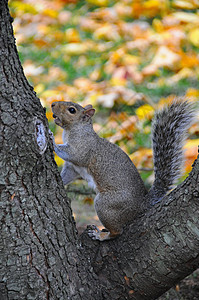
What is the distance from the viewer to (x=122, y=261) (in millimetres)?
1558

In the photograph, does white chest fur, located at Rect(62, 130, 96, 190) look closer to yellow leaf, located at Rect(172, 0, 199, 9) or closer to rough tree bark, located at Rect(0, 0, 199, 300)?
rough tree bark, located at Rect(0, 0, 199, 300)

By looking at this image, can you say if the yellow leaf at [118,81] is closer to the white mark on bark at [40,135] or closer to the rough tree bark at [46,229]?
the rough tree bark at [46,229]

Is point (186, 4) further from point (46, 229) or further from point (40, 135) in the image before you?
point (46, 229)

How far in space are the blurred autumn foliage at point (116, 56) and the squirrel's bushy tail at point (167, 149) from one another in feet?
2.94

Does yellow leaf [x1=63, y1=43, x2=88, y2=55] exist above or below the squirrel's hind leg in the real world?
above

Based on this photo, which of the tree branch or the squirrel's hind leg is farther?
the squirrel's hind leg

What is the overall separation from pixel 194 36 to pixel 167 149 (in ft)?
7.82

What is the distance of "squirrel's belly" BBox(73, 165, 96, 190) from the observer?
1.97m

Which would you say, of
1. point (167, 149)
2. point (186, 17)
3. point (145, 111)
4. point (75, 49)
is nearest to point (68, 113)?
point (167, 149)

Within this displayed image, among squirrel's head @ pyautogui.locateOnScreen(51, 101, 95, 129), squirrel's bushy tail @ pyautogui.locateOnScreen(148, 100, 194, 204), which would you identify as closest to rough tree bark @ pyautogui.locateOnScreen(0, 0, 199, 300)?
squirrel's bushy tail @ pyautogui.locateOnScreen(148, 100, 194, 204)

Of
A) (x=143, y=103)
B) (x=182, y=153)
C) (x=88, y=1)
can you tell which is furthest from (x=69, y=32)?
(x=182, y=153)

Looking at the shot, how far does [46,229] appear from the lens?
4.46 feet

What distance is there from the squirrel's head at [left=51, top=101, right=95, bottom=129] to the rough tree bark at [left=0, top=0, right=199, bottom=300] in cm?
66

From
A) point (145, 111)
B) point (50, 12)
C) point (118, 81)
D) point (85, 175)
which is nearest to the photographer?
point (85, 175)
